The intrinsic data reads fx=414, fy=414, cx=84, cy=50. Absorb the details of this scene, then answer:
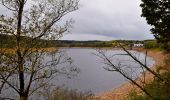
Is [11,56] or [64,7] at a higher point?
[64,7]

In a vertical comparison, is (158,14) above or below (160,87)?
above

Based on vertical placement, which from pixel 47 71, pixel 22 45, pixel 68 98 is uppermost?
pixel 22 45

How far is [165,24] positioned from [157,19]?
0.86 meters

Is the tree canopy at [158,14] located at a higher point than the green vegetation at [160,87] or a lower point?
higher

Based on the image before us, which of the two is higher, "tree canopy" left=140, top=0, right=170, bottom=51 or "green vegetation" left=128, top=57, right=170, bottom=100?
"tree canopy" left=140, top=0, right=170, bottom=51

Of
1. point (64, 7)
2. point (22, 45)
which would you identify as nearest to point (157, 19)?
point (64, 7)

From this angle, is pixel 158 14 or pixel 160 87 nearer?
pixel 160 87

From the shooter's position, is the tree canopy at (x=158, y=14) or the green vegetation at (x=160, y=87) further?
the tree canopy at (x=158, y=14)

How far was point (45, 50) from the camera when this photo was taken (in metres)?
16.5

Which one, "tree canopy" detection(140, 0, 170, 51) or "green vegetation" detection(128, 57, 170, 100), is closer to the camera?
"green vegetation" detection(128, 57, 170, 100)

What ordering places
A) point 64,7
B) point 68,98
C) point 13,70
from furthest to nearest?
point 68,98 → point 64,7 → point 13,70

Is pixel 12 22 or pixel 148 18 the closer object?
pixel 12 22

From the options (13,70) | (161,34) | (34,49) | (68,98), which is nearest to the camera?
(13,70)

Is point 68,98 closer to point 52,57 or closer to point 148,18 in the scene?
point 52,57
